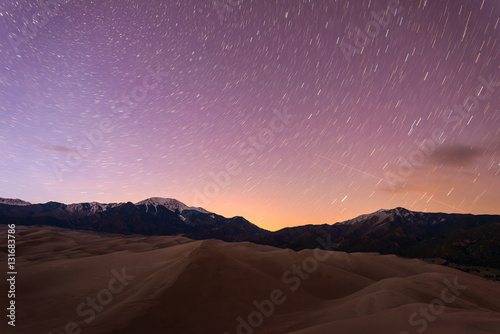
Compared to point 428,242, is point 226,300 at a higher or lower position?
lower

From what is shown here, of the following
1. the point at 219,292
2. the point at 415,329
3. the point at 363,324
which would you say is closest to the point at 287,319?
the point at 219,292

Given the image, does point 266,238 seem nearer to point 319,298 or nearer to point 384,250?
point 384,250

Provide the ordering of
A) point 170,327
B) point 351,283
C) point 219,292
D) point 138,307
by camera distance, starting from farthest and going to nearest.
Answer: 1. point 351,283
2. point 219,292
3. point 138,307
4. point 170,327

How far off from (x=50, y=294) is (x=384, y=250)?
7012 inches

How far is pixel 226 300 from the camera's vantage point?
56.5ft

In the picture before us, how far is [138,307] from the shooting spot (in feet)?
47.9

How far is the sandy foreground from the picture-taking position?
1155 centimetres

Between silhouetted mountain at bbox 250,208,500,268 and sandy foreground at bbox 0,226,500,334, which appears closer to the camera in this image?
sandy foreground at bbox 0,226,500,334

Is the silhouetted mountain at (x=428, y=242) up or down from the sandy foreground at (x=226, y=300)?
up

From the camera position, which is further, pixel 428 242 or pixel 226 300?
pixel 428 242

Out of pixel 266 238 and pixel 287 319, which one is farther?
pixel 266 238

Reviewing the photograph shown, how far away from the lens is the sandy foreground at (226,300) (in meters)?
11.5

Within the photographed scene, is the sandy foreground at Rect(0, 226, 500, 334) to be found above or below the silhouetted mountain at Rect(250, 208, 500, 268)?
below

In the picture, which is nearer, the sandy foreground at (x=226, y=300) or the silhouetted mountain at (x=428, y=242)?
the sandy foreground at (x=226, y=300)
